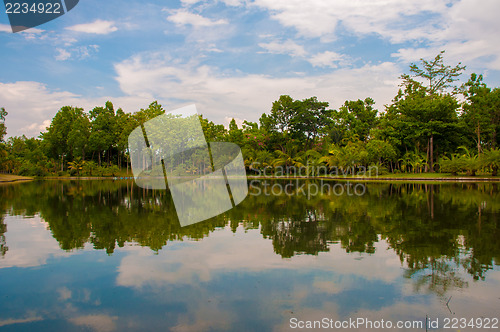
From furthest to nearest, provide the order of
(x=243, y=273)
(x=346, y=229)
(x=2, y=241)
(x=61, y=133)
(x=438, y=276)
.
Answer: (x=61, y=133) → (x=346, y=229) → (x=2, y=241) → (x=243, y=273) → (x=438, y=276)

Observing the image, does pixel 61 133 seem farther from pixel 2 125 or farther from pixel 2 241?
pixel 2 241

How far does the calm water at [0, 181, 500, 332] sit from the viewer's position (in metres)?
3.13

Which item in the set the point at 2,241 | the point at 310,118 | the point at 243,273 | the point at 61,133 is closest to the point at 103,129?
the point at 61,133

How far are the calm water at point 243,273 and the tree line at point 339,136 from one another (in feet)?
71.1

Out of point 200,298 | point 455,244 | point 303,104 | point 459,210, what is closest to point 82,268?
point 200,298

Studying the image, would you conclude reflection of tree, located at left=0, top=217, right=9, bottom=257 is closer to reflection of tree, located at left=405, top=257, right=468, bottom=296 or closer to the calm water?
the calm water

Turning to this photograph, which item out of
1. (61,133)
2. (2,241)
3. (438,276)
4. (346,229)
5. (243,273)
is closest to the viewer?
(438,276)

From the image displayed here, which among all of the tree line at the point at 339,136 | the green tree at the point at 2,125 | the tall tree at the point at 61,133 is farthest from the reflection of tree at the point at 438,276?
the tall tree at the point at 61,133

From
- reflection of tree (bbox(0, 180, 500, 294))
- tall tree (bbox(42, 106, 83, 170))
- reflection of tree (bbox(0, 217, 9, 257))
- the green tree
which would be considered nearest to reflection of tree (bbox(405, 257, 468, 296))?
reflection of tree (bbox(0, 180, 500, 294))

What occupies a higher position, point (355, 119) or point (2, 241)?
point (355, 119)

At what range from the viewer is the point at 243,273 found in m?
4.30

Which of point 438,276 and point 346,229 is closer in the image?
point 438,276

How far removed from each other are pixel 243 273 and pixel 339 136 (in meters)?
37.2

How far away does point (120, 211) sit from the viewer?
395 inches
